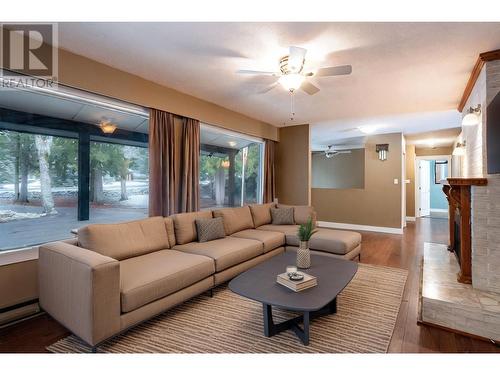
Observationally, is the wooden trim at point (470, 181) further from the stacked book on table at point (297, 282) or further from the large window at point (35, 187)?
the large window at point (35, 187)

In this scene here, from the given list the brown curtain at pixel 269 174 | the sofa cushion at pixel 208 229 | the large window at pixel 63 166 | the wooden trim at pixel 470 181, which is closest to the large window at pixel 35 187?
the large window at pixel 63 166

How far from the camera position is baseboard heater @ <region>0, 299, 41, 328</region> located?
225 cm

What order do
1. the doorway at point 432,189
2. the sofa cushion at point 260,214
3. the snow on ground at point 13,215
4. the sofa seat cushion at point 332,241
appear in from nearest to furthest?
the snow on ground at point 13,215 → the sofa seat cushion at point 332,241 → the sofa cushion at point 260,214 → the doorway at point 432,189

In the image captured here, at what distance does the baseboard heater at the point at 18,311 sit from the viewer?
2253mm

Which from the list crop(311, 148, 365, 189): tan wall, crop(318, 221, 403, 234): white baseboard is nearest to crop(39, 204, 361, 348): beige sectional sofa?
crop(318, 221, 403, 234): white baseboard

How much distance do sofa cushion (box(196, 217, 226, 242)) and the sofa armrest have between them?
1469 mm

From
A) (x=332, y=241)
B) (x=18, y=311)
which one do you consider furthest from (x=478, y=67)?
(x=18, y=311)

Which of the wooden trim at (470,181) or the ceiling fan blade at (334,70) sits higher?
the ceiling fan blade at (334,70)

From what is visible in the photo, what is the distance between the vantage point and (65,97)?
9.12ft

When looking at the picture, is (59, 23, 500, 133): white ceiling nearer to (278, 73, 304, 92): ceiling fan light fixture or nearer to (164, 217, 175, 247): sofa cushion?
(278, 73, 304, 92): ceiling fan light fixture

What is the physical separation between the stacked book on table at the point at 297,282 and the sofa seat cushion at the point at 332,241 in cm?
153

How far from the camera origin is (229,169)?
17.4ft

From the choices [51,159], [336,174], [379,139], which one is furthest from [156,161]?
[336,174]
